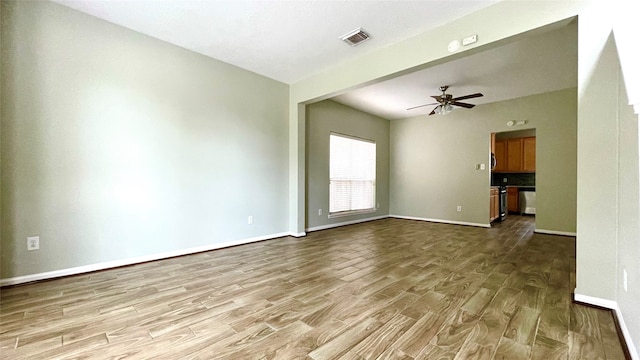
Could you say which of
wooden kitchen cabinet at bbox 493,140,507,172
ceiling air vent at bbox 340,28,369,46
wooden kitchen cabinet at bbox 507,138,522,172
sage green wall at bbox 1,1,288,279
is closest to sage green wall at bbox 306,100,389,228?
sage green wall at bbox 1,1,288,279

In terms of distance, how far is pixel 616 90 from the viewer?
73.8 inches

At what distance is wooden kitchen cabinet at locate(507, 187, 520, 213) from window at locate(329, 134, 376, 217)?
4443 millimetres

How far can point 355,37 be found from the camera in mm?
3061

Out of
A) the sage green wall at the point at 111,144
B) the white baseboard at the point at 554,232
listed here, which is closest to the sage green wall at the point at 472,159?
the white baseboard at the point at 554,232

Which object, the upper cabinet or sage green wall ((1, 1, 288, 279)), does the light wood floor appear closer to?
sage green wall ((1, 1, 288, 279))

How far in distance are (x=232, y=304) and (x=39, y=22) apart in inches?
124

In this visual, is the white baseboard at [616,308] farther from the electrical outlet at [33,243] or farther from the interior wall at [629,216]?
the electrical outlet at [33,243]

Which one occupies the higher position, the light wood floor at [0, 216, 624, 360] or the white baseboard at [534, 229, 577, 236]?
the light wood floor at [0, 216, 624, 360]

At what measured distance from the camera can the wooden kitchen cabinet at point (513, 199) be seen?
25.4ft

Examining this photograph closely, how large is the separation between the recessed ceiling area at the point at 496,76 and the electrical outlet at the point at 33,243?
177 inches

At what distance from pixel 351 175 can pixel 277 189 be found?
2207 mm

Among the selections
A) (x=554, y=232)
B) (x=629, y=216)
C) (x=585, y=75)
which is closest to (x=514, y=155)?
(x=554, y=232)

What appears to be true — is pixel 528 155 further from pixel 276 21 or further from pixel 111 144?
pixel 111 144

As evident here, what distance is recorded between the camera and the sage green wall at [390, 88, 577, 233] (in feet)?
15.9
